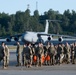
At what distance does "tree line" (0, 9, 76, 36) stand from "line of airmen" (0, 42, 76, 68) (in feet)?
243

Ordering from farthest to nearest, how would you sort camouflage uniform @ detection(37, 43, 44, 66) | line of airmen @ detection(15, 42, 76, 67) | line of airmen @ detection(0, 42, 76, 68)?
1. camouflage uniform @ detection(37, 43, 44, 66)
2. line of airmen @ detection(15, 42, 76, 67)
3. line of airmen @ detection(0, 42, 76, 68)

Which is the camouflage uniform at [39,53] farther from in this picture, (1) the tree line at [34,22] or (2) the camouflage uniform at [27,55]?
(1) the tree line at [34,22]

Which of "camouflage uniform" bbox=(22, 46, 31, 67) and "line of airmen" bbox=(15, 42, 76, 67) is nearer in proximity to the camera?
"camouflage uniform" bbox=(22, 46, 31, 67)

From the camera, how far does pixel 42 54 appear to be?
3167 cm

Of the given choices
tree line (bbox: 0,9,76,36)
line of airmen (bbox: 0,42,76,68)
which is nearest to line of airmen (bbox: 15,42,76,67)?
line of airmen (bbox: 0,42,76,68)

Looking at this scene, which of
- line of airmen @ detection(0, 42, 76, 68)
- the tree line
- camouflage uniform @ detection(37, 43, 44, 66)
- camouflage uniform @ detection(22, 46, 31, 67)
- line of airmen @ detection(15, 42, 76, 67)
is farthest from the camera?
the tree line

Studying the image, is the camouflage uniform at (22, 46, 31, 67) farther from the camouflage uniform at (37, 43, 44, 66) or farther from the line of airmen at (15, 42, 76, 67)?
the camouflage uniform at (37, 43, 44, 66)

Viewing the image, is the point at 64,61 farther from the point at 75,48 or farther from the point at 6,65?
the point at 6,65

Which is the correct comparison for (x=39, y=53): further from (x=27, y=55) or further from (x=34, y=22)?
(x=34, y=22)

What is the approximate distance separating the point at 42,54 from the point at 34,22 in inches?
3687

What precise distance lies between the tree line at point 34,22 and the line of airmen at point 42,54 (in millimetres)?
73939

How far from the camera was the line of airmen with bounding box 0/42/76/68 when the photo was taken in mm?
30344

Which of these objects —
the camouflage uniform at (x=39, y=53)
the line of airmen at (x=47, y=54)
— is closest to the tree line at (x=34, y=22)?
the line of airmen at (x=47, y=54)

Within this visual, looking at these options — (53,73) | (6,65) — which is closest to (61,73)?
(53,73)
